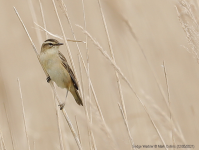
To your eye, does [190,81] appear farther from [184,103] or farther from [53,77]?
[53,77]

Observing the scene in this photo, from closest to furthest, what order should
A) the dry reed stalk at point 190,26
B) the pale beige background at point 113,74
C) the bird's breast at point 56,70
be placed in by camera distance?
the dry reed stalk at point 190,26 < the bird's breast at point 56,70 < the pale beige background at point 113,74

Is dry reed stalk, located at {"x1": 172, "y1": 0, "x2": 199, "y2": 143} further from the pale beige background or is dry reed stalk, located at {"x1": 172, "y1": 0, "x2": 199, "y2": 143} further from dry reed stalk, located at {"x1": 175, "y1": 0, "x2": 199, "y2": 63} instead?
the pale beige background

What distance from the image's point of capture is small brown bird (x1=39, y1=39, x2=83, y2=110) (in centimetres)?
319

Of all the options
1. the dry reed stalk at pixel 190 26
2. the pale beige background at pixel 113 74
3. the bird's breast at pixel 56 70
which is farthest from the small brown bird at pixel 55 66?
the dry reed stalk at pixel 190 26

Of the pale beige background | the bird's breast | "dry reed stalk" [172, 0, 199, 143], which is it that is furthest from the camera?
the pale beige background

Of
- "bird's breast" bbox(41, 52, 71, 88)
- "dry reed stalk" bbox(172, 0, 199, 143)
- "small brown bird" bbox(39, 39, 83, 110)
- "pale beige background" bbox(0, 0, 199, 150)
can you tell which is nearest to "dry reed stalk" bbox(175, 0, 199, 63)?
"dry reed stalk" bbox(172, 0, 199, 143)

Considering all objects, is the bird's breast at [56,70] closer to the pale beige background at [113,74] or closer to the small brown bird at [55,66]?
the small brown bird at [55,66]

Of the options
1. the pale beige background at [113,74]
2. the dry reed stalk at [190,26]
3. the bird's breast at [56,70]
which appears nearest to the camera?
Result: the dry reed stalk at [190,26]

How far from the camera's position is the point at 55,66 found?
10.6 ft

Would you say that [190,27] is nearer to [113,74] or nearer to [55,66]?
[55,66]

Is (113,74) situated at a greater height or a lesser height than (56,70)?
lesser

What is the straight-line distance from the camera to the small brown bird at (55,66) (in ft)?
10.5

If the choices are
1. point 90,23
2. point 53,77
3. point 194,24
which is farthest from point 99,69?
point 194,24

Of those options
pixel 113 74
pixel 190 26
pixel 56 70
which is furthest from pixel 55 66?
pixel 190 26
